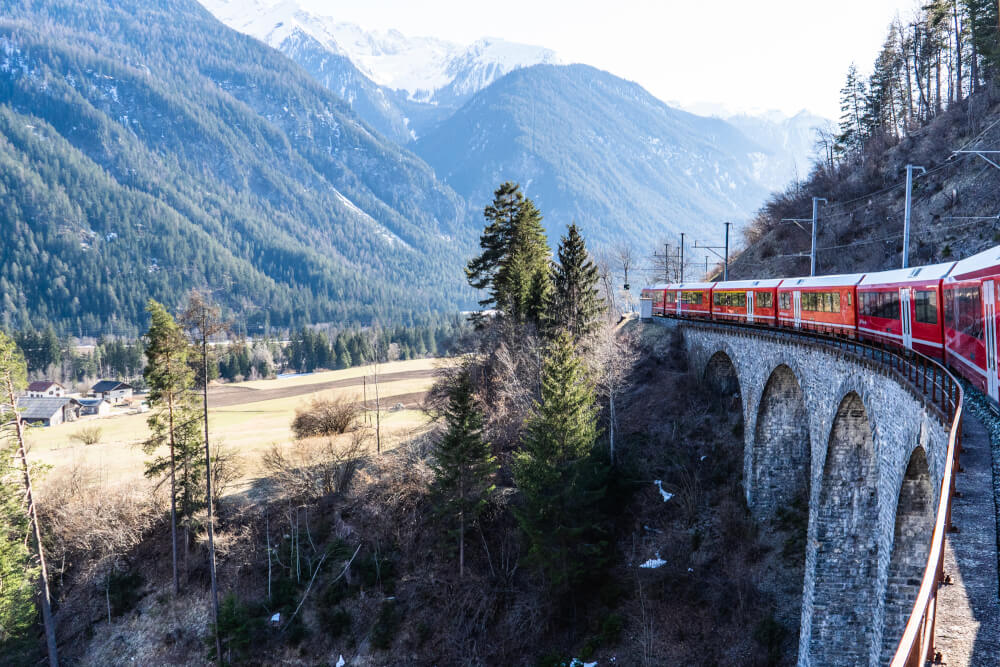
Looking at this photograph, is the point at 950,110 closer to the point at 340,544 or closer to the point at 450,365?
the point at 450,365

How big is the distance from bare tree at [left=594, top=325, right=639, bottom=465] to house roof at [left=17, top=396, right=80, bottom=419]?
72339 millimetres

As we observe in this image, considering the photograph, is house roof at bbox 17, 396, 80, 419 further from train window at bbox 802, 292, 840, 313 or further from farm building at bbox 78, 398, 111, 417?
train window at bbox 802, 292, 840, 313

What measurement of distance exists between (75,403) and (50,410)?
6.68 metres

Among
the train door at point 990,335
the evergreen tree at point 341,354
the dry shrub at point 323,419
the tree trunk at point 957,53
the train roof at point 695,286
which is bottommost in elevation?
the dry shrub at point 323,419

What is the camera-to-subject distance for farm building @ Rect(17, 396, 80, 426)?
257ft

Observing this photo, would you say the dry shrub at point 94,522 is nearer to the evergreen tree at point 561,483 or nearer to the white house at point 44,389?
Result: the evergreen tree at point 561,483

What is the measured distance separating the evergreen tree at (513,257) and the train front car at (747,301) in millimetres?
11555

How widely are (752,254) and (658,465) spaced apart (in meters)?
33.5

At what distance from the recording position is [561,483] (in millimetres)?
33312

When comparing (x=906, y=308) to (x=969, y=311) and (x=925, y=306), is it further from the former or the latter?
(x=969, y=311)

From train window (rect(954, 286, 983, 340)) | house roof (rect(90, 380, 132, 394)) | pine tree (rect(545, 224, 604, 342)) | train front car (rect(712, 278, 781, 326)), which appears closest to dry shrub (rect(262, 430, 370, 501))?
pine tree (rect(545, 224, 604, 342))

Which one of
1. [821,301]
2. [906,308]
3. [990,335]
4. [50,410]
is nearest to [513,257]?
[821,301]

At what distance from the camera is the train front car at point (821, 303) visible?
25406 mm

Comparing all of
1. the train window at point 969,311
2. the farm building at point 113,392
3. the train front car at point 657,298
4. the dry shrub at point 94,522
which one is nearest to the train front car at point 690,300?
the train front car at point 657,298
